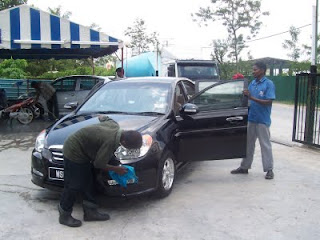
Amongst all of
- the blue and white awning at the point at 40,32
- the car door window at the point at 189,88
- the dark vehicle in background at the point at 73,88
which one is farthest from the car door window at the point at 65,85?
the car door window at the point at 189,88

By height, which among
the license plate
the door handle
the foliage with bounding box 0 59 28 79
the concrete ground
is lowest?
the concrete ground

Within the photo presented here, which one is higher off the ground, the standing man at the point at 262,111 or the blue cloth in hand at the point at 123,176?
the standing man at the point at 262,111

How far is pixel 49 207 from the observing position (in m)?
4.82

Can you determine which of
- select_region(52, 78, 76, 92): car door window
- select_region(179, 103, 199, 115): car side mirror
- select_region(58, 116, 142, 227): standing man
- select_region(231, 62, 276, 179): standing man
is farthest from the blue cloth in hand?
select_region(52, 78, 76, 92): car door window

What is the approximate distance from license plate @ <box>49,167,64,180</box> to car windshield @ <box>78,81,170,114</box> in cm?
136

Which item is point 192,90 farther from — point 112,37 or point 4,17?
point 4,17

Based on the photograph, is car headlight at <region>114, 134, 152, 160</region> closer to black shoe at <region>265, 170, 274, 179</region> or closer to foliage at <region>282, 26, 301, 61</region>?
black shoe at <region>265, 170, 274, 179</region>

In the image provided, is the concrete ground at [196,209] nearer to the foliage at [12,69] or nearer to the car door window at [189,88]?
the car door window at [189,88]

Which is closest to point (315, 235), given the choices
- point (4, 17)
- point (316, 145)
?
point (316, 145)

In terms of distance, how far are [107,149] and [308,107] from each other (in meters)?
6.28

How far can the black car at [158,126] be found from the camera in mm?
4602

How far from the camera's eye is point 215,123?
5.86m

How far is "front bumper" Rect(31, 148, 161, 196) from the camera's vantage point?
4.43 meters

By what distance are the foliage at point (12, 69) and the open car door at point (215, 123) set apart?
18891 mm
